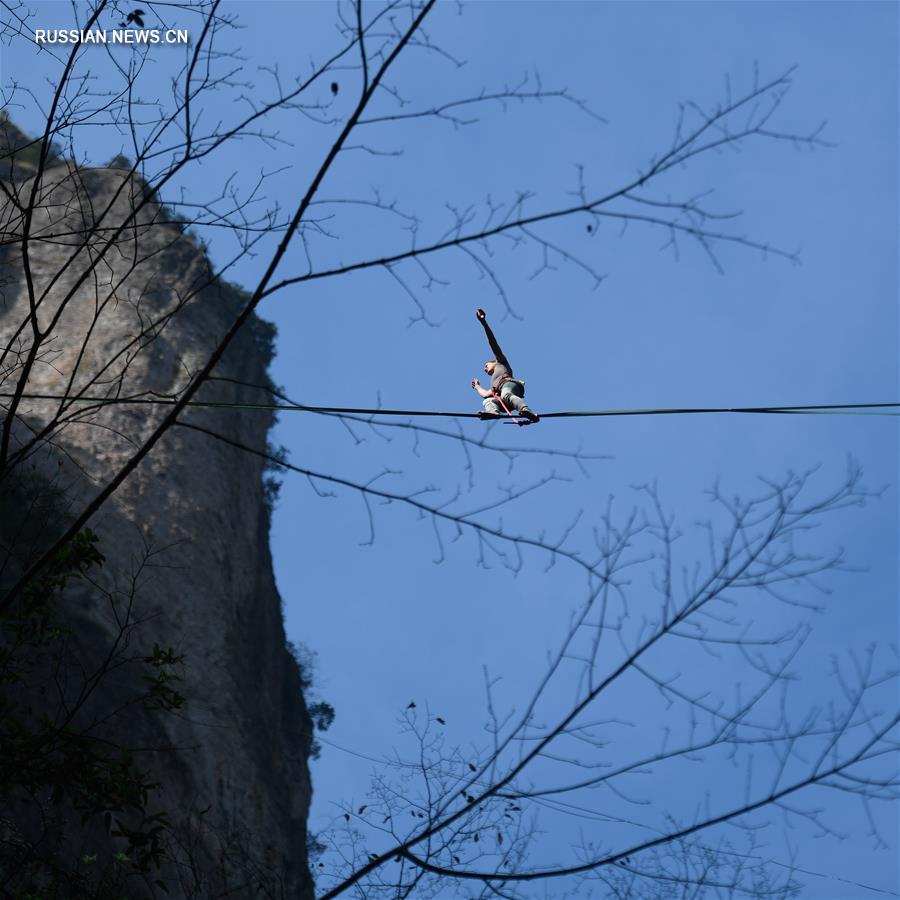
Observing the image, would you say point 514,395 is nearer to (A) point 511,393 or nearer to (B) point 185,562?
(A) point 511,393

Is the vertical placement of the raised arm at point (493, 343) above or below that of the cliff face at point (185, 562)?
below

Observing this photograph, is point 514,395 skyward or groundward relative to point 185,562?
groundward

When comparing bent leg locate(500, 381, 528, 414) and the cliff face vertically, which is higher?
the cliff face

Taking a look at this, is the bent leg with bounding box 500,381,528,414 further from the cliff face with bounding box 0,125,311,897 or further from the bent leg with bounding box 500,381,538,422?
the cliff face with bounding box 0,125,311,897

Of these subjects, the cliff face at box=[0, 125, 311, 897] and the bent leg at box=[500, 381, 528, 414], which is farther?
the cliff face at box=[0, 125, 311, 897]

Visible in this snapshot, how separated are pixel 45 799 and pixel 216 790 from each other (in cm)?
564

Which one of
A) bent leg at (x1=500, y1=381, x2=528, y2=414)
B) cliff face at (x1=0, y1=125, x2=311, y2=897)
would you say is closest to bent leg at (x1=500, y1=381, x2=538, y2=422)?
bent leg at (x1=500, y1=381, x2=528, y2=414)

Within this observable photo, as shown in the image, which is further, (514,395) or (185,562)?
(185,562)

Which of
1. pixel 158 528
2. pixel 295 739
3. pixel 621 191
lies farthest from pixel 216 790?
pixel 621 191

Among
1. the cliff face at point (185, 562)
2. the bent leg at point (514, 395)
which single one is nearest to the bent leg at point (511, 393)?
the bent leg at point (514, 395)

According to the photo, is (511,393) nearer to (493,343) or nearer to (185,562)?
(493,343)

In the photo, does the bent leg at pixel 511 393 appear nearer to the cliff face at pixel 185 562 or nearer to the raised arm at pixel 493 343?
the raised arm at pixel 493 343

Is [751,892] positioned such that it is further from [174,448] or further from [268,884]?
[174,448]

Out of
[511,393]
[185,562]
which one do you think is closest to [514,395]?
[511,393]
